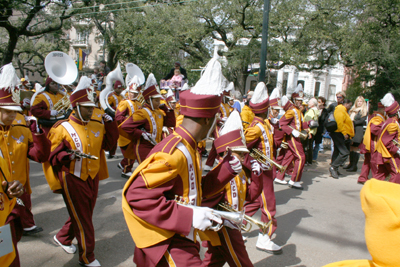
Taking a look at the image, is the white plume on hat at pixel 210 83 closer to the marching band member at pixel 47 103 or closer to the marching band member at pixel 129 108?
the marching band member at pixel 47 103

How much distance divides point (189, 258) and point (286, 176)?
23.6ft

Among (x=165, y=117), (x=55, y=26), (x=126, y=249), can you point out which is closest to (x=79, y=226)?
(x=126, y=249)

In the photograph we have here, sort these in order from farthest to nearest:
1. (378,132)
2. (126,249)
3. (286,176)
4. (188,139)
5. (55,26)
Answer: (55,26) < (286,176) < (378,132) < (126,249) < (188,139)

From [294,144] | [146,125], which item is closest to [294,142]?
[294,144]

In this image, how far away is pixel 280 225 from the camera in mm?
5586

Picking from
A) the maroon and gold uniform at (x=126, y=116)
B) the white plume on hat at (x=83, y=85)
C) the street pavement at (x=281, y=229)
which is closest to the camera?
the white plume on hat at (x=83, y=85)

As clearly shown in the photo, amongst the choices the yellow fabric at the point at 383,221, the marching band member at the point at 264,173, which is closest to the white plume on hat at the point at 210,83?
the yellow fabric at the point at 383,221

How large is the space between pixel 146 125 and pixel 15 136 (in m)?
2.72

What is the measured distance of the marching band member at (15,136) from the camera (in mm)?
3346

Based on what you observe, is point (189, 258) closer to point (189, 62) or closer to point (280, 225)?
point (280, 225)

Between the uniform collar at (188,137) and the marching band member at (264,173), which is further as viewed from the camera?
the marching band member at (264,173)

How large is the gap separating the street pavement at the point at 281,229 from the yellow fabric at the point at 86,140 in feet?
3.79

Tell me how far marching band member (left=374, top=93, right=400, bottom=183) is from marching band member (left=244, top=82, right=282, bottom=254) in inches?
147

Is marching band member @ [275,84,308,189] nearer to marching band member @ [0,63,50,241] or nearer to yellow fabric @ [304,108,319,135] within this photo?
yellow fabric @ [304,108,319,135]
